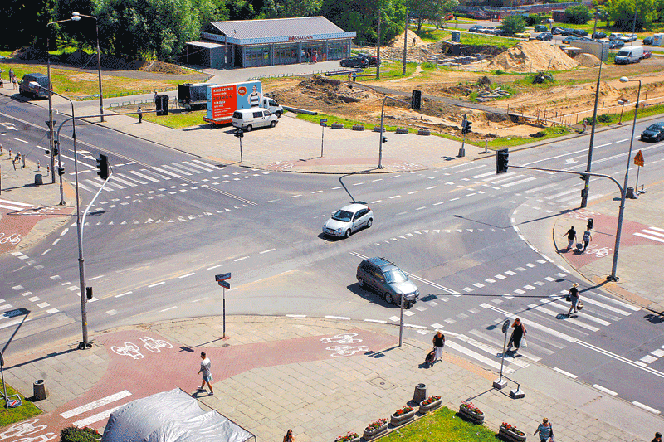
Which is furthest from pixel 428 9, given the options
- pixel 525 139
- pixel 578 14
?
pixel 525 139

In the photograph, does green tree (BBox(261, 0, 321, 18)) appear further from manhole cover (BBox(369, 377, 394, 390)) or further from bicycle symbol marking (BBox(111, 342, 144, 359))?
manhole cover (BBox(369, 377, 394, 390))

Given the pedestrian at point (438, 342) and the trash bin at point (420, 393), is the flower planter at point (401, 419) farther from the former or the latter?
the pedestrian at point (438, 342)

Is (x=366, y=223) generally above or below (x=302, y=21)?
below

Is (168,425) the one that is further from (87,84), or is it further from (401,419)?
(87,84)

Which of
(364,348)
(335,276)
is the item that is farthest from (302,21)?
(364,348)

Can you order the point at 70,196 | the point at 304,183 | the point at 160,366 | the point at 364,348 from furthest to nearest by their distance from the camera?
1. the point at 304,183
2. the point at 70,196
3. the point at 364,348
4. the point at 160,366

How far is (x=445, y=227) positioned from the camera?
43.7 metres

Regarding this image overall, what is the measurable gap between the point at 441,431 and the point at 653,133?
174 ft

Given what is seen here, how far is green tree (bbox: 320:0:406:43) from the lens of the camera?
12031 cm

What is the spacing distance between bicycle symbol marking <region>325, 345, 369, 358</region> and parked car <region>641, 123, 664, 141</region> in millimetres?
48423

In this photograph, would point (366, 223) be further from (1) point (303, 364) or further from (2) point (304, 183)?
(1) point (303, 364)

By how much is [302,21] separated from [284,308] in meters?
83.0

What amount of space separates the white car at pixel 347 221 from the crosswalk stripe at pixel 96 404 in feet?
60.6

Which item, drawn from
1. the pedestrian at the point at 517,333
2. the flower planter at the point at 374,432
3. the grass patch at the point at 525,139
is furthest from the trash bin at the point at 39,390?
the grass patch at the point at 525,139
